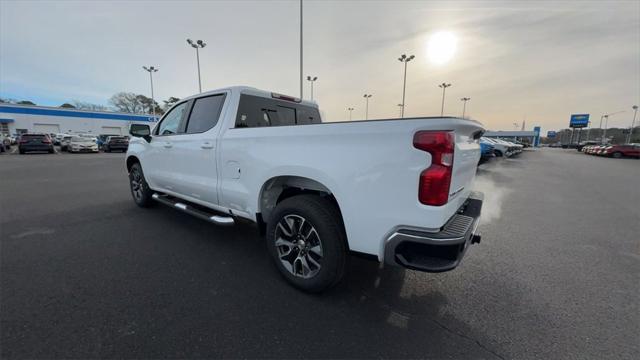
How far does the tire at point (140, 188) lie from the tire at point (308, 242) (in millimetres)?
3717

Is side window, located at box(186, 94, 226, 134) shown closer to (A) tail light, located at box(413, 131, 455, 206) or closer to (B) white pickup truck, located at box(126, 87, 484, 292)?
(B) white pickup truck, located at box(126, 87, 484, 292)

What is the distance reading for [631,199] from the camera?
7.25 meters

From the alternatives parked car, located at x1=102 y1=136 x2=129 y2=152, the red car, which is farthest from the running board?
the red car

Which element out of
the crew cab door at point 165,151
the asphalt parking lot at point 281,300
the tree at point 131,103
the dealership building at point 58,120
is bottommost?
the asphalt parking lot at point 281,300

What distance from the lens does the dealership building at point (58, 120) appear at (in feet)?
141

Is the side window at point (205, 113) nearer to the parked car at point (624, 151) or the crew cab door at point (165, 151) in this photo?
the crew cab door at point (165, 151)

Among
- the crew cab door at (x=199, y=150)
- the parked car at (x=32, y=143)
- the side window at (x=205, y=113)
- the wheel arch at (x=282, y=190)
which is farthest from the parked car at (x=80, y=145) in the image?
the wheel arch at (x=282, y=190)

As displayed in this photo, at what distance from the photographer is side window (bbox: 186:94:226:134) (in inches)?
143

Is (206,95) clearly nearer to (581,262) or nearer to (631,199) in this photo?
(581,262)

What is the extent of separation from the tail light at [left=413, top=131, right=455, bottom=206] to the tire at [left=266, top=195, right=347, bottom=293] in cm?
84

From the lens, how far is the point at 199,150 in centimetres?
367

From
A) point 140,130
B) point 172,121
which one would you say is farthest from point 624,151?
point 140,130

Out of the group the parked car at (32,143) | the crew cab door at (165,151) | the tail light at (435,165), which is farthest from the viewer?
the parked car at (32,143)

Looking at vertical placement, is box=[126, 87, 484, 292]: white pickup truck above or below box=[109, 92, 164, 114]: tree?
below
